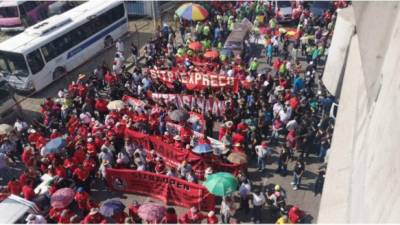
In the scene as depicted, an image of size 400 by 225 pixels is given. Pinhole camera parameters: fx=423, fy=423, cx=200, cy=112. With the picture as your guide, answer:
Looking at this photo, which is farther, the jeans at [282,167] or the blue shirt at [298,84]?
the blue shirt at [298,84]

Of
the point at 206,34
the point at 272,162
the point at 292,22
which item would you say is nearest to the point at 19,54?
the point at 206,34

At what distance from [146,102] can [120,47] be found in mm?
6956

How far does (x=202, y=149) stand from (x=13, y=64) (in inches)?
479

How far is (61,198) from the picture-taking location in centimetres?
1212

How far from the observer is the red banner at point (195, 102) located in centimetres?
1702

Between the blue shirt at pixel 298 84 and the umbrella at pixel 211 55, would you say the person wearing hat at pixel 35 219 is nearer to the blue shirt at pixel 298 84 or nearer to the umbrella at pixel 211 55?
the blue shirt at pixel 298 84

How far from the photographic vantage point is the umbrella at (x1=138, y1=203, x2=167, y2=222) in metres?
11.2

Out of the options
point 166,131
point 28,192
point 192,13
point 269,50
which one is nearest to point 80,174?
point 28,192

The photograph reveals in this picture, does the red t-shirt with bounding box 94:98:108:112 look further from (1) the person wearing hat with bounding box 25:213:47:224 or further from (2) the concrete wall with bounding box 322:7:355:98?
(2) the concrete wall with bounding box 322:7:355:98

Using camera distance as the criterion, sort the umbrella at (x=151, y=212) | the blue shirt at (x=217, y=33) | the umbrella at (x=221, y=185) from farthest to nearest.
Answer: the blue shirt at (x=217, y=33)
the umbrella at (x=221, y=185)
the umbrella at (x=151, y=212)

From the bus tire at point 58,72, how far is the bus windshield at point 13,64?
1.83m

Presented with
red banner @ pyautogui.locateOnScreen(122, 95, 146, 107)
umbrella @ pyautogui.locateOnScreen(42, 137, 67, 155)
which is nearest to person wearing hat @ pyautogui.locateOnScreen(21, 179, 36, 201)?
umbrella @ pyautogui.locateOnScreen(42, 137, 67, 155)

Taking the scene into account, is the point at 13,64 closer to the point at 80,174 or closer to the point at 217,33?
the point at 80,174

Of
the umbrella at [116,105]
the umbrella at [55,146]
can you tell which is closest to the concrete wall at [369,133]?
the umbrella at [116,105]
